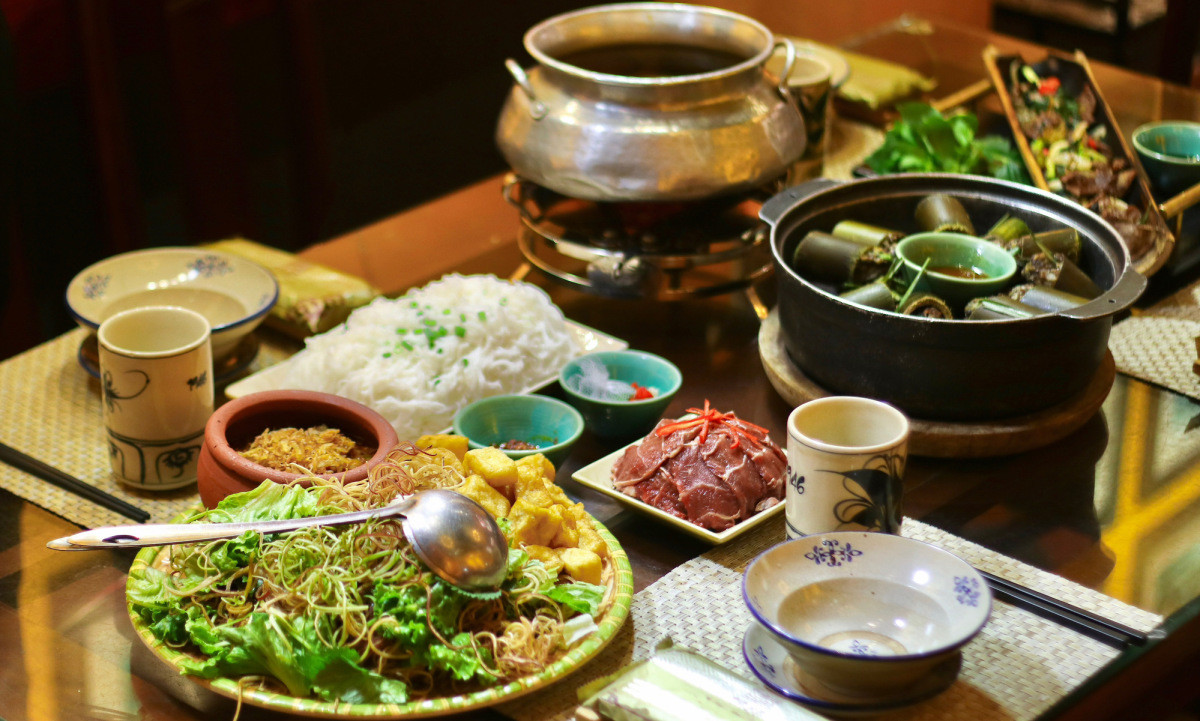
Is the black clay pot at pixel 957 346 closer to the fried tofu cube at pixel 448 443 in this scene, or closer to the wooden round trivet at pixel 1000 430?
the wooden round trivet at pixel 1000 430

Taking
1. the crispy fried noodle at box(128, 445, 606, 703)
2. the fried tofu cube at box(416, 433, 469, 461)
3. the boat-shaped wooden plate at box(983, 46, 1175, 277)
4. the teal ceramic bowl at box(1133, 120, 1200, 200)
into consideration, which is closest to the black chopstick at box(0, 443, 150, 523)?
the crispy fried noodle at box(128, 445, 606, 703)

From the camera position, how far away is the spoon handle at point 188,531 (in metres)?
1.17

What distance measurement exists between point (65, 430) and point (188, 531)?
601mm

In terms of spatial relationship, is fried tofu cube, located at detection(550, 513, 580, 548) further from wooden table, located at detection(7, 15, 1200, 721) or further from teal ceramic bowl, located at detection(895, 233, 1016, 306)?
teal ceramic bowl, located at detection(895, 233, 1016, 306)

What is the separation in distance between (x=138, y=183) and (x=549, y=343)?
2.52 meters

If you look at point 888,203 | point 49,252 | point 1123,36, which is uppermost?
point 888,203

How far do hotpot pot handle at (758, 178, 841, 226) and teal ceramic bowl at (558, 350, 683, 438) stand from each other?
266 mm

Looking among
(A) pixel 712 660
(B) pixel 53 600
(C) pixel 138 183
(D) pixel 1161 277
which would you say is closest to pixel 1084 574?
(A) pixel 712 660

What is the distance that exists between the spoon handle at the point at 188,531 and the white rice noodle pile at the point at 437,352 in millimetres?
385

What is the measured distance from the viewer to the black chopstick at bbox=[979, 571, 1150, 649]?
122 centimetres

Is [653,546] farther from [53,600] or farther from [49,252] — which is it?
[49,252]

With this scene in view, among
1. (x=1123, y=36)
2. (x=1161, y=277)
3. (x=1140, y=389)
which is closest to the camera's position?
(x=1140, y=389)

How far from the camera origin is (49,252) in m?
3.52

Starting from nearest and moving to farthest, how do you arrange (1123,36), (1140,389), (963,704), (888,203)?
(963,704)
(1140,389)
(888,203)
(1123,36)
